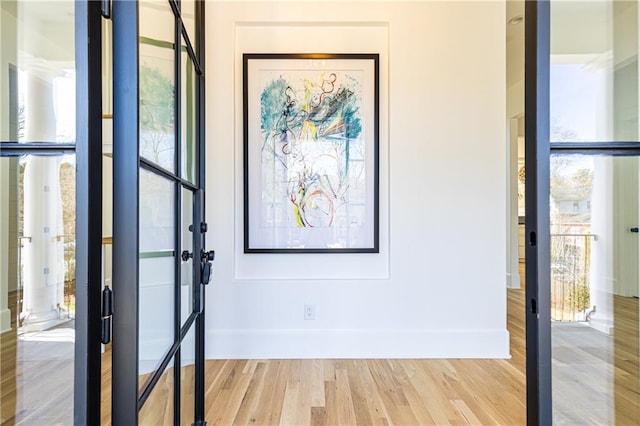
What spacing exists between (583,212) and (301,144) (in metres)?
1.85

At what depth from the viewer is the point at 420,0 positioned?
2480 mm

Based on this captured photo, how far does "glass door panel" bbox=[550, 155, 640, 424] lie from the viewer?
0.86 metres

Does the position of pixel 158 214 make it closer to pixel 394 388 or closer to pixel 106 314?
pixel 106 314

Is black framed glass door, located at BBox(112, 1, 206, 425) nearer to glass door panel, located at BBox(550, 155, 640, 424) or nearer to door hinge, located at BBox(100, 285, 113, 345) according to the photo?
door hinge, located at BBox(100, 285, 113, 345)

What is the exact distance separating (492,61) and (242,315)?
2630mm

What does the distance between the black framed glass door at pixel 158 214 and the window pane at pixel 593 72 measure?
1.00 m

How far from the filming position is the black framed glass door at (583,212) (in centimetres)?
81

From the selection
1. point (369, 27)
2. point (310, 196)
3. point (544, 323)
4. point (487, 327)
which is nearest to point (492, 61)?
point (369, 27)

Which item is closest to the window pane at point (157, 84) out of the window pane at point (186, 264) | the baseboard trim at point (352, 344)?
the window pane at point (186, 264)

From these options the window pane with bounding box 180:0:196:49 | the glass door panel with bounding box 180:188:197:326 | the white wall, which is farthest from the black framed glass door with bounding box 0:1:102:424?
the white wall

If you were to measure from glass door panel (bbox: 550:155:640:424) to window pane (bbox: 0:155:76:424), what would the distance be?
3.80ft

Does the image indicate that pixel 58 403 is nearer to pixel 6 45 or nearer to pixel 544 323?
pixel 6 45

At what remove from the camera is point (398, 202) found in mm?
2500

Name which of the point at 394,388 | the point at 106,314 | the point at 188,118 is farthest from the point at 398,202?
the point at 106,314
